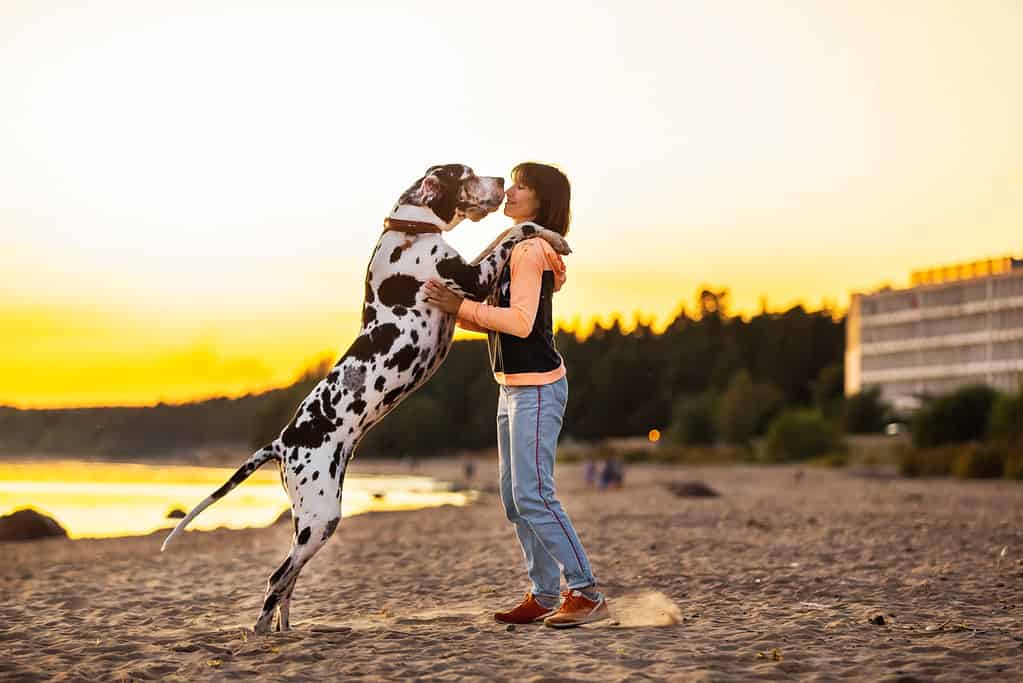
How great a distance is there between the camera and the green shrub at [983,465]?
34281 mm

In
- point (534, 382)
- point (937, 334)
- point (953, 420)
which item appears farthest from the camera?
point (937, 334)

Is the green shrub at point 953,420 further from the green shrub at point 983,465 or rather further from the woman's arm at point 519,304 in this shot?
the woman's arm at point 519,304

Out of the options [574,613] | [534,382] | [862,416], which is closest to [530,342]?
[534,382]

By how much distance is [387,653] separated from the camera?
18.6ft

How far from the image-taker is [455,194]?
6.21 m

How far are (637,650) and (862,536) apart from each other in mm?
7881

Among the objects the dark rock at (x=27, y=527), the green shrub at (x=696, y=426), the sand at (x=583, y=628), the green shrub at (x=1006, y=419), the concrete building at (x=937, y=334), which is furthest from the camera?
the concrete building at (x=937, y=334)

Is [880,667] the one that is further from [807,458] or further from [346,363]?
[807,458]

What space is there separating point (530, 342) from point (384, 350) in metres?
0.79

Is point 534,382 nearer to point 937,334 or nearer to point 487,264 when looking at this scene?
point 487,264

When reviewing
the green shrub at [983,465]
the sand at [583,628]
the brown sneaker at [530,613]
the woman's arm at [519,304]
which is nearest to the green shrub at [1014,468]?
the green shrub at [983,465]

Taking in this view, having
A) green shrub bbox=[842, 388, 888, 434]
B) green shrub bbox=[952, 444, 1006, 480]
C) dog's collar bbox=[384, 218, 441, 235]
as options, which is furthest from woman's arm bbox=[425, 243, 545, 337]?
green shrub bbox=[842, 388, 888, 434]

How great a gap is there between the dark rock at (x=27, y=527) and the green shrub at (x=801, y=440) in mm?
47499

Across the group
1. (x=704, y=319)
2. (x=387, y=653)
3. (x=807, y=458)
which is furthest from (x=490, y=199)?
(x=704, y=319)
